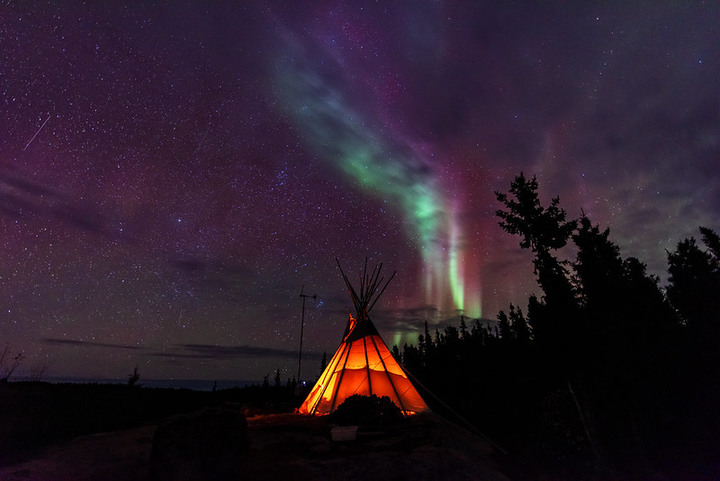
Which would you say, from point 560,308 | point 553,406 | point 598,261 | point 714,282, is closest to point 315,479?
point 560,308

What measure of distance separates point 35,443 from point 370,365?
35.0 ft

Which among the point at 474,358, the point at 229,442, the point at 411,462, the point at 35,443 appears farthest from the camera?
the point at 474,358

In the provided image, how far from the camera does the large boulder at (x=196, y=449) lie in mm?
5945

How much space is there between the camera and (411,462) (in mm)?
6090

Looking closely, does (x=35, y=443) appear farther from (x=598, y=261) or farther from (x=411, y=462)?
(x=598, y=261)

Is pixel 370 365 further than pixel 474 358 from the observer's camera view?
No

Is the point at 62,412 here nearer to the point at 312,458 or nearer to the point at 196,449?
the point at 196,449

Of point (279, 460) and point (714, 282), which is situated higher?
point (714, 282)

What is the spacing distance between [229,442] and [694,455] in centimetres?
2107

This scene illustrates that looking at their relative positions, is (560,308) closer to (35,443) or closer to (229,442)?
(229,442)

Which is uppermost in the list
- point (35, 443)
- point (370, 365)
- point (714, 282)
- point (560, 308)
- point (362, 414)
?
point (714, 282)

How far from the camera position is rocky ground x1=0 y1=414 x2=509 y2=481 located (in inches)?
227

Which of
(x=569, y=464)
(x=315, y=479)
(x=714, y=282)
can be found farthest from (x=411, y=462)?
(x=714, y=282)

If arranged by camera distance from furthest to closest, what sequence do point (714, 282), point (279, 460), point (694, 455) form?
point (714, 282) → point (694, 455) → point (279, 460)
